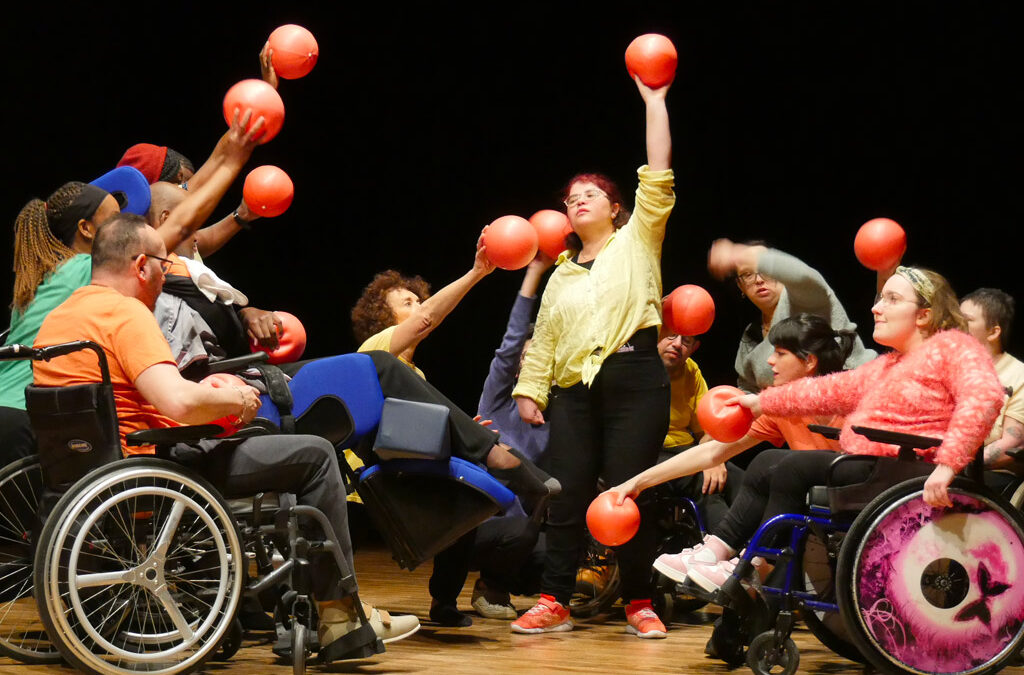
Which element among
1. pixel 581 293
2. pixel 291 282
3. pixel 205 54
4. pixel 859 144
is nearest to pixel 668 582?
pixel 581 293

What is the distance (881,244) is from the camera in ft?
11.1

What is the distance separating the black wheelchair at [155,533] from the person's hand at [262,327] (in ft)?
0.97

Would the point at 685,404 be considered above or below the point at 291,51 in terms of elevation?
below

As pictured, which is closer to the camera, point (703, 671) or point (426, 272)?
point (703, 671)

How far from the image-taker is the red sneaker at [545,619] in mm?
3170

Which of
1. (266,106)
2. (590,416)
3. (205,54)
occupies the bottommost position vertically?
(590,416)

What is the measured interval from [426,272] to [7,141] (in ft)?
6.48

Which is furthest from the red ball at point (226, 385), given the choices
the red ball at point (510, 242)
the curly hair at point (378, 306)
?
the curly hair at point (378, 306)

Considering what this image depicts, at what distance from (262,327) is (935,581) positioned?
1798 mm

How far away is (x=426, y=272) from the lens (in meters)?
5.45

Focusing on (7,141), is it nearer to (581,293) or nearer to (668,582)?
(581,293)

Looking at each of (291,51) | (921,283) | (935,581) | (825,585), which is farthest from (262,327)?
(935,581)

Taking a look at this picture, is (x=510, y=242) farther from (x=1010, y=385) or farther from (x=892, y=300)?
(x=1010, y=385)

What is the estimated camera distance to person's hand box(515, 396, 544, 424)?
11.3ft
